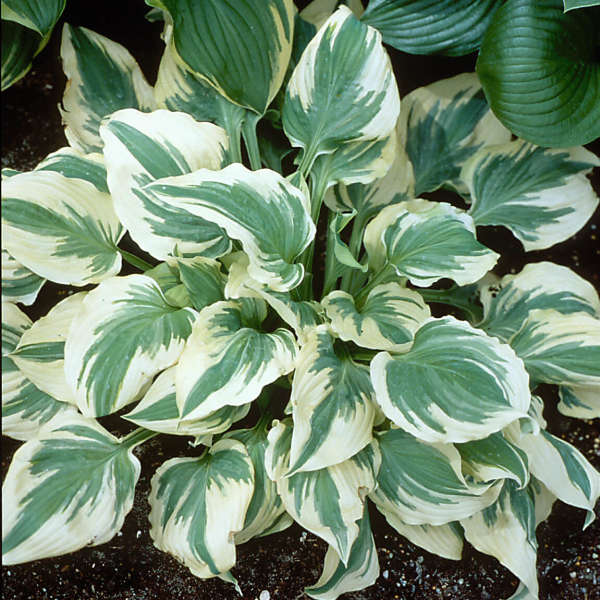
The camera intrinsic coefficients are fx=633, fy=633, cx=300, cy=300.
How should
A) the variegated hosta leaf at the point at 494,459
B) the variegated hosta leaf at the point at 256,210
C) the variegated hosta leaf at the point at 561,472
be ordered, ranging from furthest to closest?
the variegated hosta leaf at the point at 561,472 → the variegated hosta leaf at the point at 494,459 → the variegated hosta leaf at the point at 256,210

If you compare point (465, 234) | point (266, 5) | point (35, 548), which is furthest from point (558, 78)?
point (35, 548)

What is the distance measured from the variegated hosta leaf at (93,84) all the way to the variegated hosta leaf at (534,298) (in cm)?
67

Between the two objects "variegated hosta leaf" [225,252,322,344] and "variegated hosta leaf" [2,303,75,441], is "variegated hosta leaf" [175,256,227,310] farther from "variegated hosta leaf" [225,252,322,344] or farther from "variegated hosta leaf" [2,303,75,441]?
"variegated hosta leaf" [2,303,75,441]

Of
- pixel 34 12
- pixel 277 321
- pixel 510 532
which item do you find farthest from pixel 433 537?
pixel 34 12

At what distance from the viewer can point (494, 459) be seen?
888mm

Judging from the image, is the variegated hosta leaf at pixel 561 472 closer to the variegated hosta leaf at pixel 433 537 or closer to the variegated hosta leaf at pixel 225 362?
the variegated hosta leaf at pixel 433 537

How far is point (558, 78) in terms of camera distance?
95 cm

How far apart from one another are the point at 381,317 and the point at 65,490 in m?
0.51

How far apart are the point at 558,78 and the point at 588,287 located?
1.12 ft

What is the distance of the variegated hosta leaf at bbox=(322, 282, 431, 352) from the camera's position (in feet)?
2.88

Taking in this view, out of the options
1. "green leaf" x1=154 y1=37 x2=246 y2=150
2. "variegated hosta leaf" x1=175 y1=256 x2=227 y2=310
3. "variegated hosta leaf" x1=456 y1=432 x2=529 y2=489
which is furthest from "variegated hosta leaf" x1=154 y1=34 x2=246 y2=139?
"variegated hosta leaf" x1=456 y1=432 x2=529 y2=489

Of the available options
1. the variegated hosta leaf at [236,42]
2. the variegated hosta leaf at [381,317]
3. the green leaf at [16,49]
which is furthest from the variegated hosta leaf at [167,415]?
the green leaf at [16,49]

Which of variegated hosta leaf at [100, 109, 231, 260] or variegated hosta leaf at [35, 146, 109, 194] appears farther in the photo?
variegated hosta leaf at [35, 146, 109, 194]

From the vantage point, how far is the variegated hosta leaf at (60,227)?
862mm
